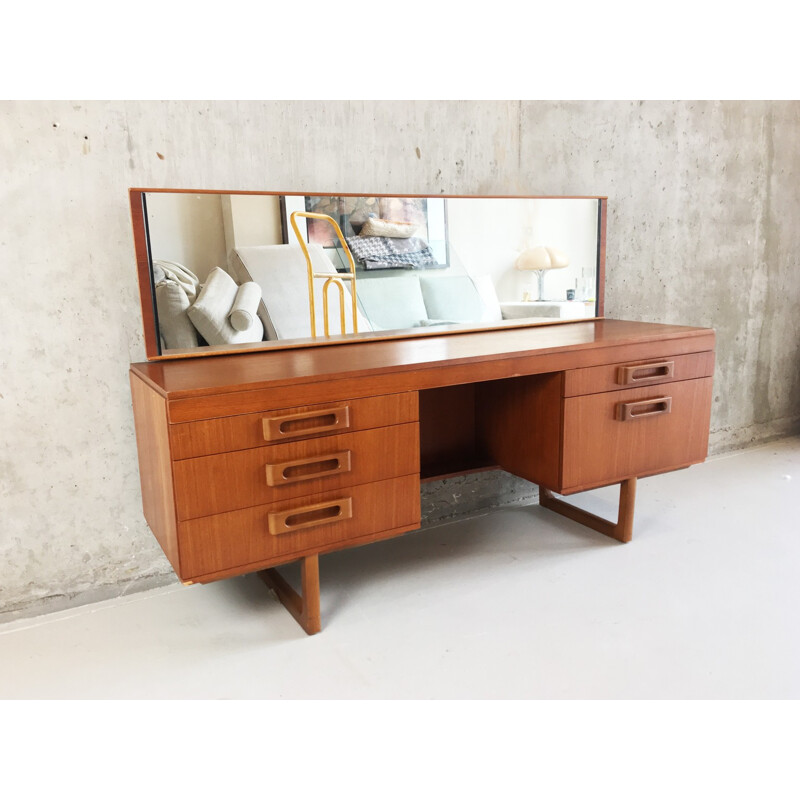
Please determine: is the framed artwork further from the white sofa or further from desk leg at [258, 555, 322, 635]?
desk leg at [258, 555, 322, 635]

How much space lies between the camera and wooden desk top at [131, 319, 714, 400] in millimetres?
1562

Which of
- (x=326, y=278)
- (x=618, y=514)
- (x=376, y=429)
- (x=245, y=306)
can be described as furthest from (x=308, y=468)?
(x=618, y=514)

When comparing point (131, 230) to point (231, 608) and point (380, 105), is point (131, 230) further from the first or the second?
point (231, 608)

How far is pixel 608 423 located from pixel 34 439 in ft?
5.23

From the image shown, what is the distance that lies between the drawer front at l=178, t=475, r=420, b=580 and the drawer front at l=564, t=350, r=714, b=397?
22.5 inches

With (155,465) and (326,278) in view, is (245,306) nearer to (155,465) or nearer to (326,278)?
(326,278)

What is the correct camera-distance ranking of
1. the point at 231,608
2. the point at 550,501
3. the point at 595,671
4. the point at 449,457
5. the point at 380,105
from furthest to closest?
1. the point at 550,501
2. the point at 449,457
3. the point at 380,105
4. the point at 231,608
5. the point at 595,671

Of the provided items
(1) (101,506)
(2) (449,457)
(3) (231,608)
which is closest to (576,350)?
(2) (449,457)

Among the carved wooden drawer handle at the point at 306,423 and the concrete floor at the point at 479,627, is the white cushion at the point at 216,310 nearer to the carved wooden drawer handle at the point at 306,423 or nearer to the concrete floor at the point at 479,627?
the carved wooden drawer handle at the point at 306,423

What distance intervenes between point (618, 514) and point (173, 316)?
5.06 ft

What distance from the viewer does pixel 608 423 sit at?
6.70 feet

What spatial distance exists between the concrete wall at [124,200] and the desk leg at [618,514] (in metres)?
0.14

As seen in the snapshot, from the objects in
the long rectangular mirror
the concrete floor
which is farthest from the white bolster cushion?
the concrete floor

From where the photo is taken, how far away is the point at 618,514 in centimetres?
232
